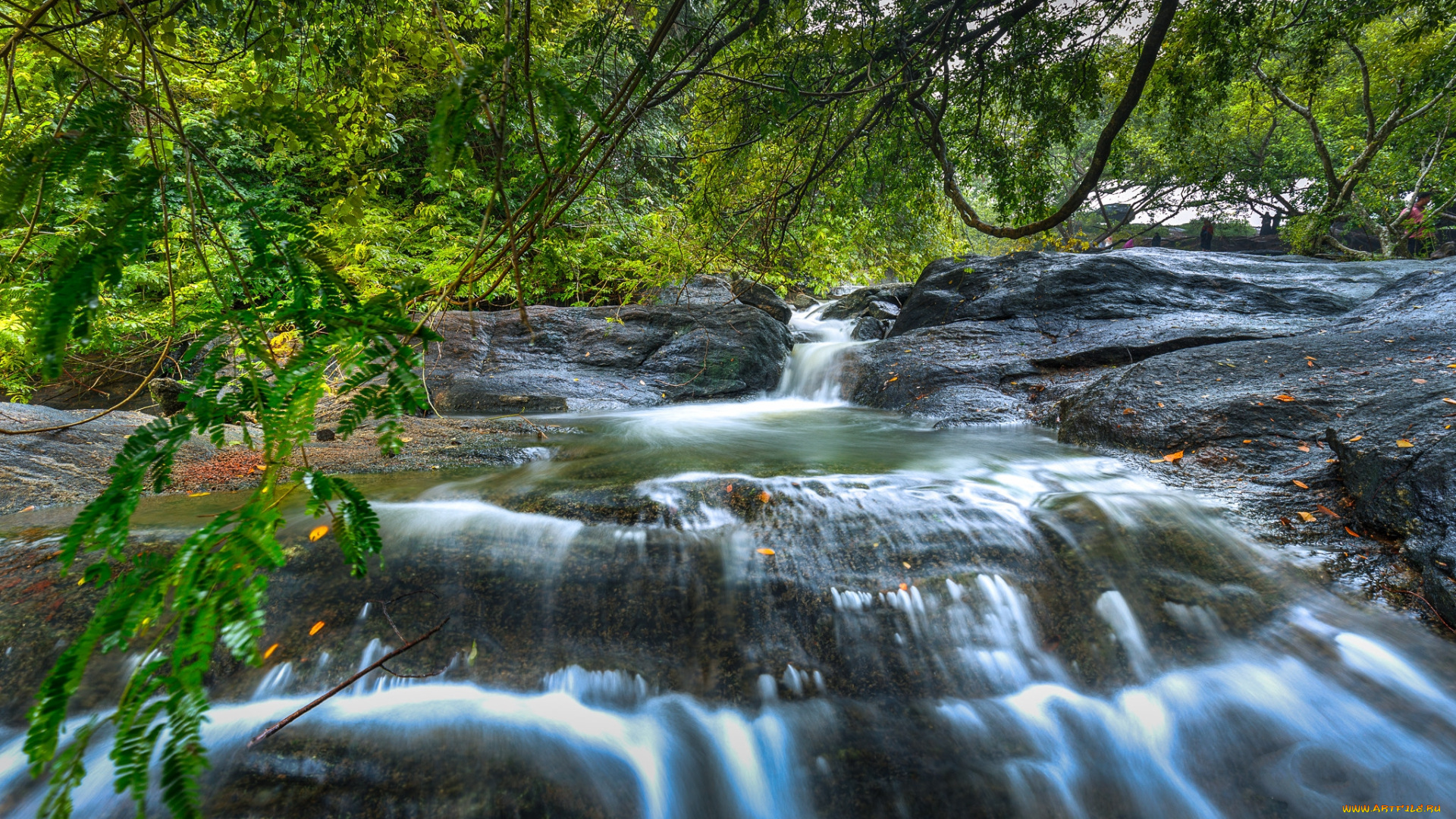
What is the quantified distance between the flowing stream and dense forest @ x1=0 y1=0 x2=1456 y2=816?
0.58 meters

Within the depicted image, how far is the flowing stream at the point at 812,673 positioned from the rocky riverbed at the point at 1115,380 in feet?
1.98

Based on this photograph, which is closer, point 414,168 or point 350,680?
point 350,680

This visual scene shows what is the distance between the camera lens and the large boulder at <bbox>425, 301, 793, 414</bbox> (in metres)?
7.66

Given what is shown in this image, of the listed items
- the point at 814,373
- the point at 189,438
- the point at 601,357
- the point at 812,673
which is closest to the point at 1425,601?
the point at 812,673

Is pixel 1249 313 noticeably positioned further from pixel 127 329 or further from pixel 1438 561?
pixel 127 329

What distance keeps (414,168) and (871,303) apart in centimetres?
977

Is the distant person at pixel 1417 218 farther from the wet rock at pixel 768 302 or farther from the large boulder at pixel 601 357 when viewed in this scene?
the large boulder at pixel 601 357

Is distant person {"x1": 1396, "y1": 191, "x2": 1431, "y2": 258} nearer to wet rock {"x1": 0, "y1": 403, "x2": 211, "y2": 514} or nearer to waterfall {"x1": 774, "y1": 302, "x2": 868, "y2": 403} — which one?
waterfall {"x1": 774, "y1": 302, "x2": 868, "y2": 403}

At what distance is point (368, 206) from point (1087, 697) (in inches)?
375

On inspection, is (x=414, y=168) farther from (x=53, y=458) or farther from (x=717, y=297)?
(x=53, y=458)

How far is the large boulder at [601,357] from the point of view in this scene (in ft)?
25.1

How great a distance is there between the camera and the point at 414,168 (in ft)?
30.7

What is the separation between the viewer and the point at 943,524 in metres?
3.15

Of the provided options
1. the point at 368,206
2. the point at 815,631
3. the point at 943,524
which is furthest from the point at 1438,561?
the point at 368,206
